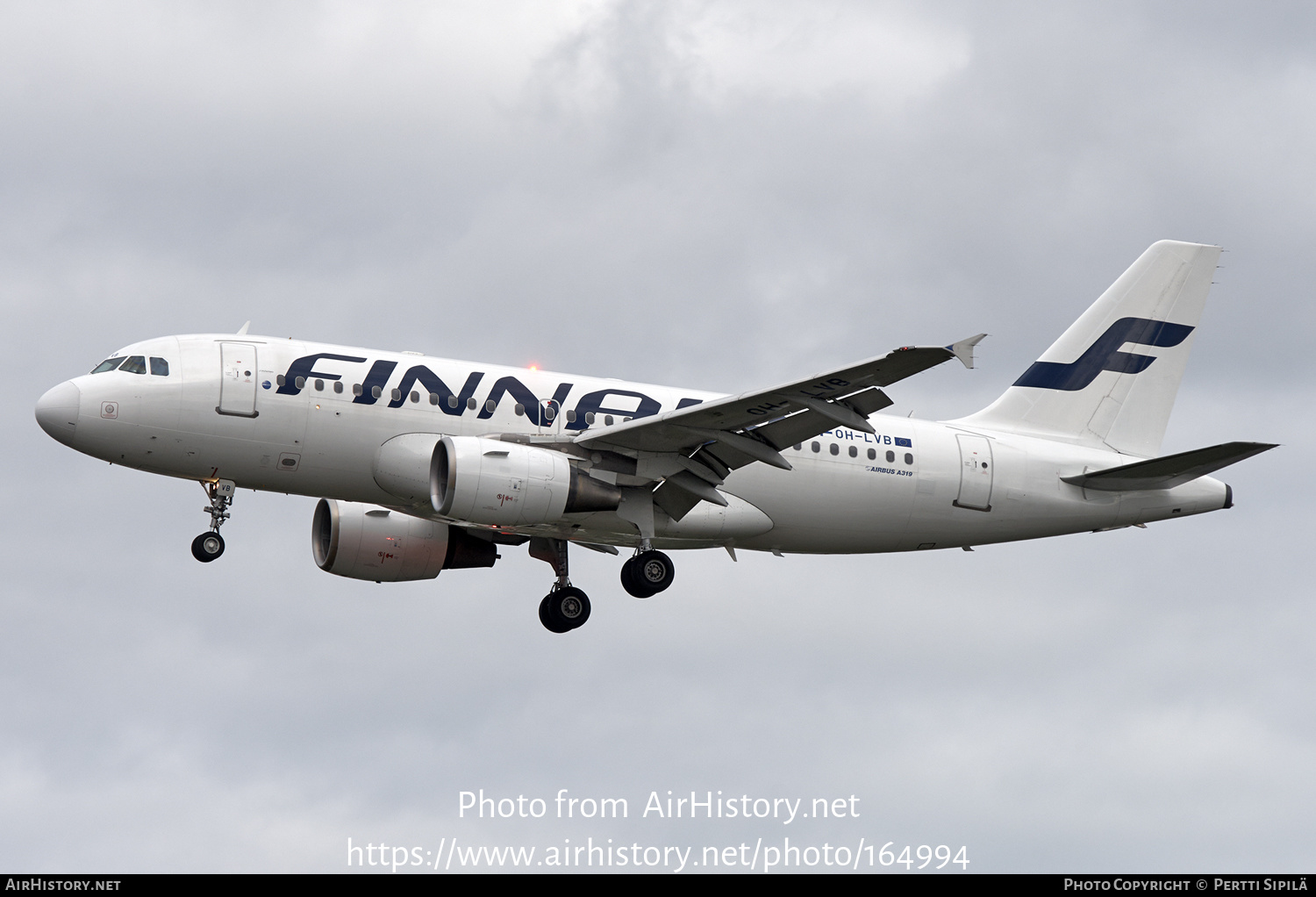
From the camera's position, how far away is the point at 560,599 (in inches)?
1507

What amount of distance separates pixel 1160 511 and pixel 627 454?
541 inches

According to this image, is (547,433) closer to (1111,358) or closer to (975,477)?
(975,477)

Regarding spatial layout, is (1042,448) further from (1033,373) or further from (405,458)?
(405,458)

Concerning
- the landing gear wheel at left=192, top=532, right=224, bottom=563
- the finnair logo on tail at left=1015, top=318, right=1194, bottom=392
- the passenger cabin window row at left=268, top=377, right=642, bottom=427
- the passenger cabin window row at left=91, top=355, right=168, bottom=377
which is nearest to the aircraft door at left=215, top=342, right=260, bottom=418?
the passenger cabin window row at left=268, top=377, right=642, bottom=427

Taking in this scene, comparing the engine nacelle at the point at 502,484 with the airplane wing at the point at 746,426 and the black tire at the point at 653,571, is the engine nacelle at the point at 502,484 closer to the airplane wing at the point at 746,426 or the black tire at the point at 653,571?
the airplane wing at the point at 746,426

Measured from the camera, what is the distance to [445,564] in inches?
1547

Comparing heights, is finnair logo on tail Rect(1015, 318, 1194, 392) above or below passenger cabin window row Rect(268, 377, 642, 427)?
above

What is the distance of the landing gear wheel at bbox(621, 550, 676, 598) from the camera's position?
115 feet

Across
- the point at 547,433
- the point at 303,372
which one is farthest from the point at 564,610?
the point at 303,372

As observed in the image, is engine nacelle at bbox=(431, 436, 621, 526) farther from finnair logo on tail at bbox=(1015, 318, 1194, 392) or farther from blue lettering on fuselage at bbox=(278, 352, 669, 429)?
finnair logo on tail at bbox=(1015, 318, 1194, 392)

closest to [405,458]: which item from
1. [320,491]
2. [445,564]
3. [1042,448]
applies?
[320,491]

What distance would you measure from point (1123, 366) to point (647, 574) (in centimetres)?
1477

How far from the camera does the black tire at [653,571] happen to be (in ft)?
115

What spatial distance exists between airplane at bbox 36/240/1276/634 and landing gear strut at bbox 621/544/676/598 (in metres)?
0.05
